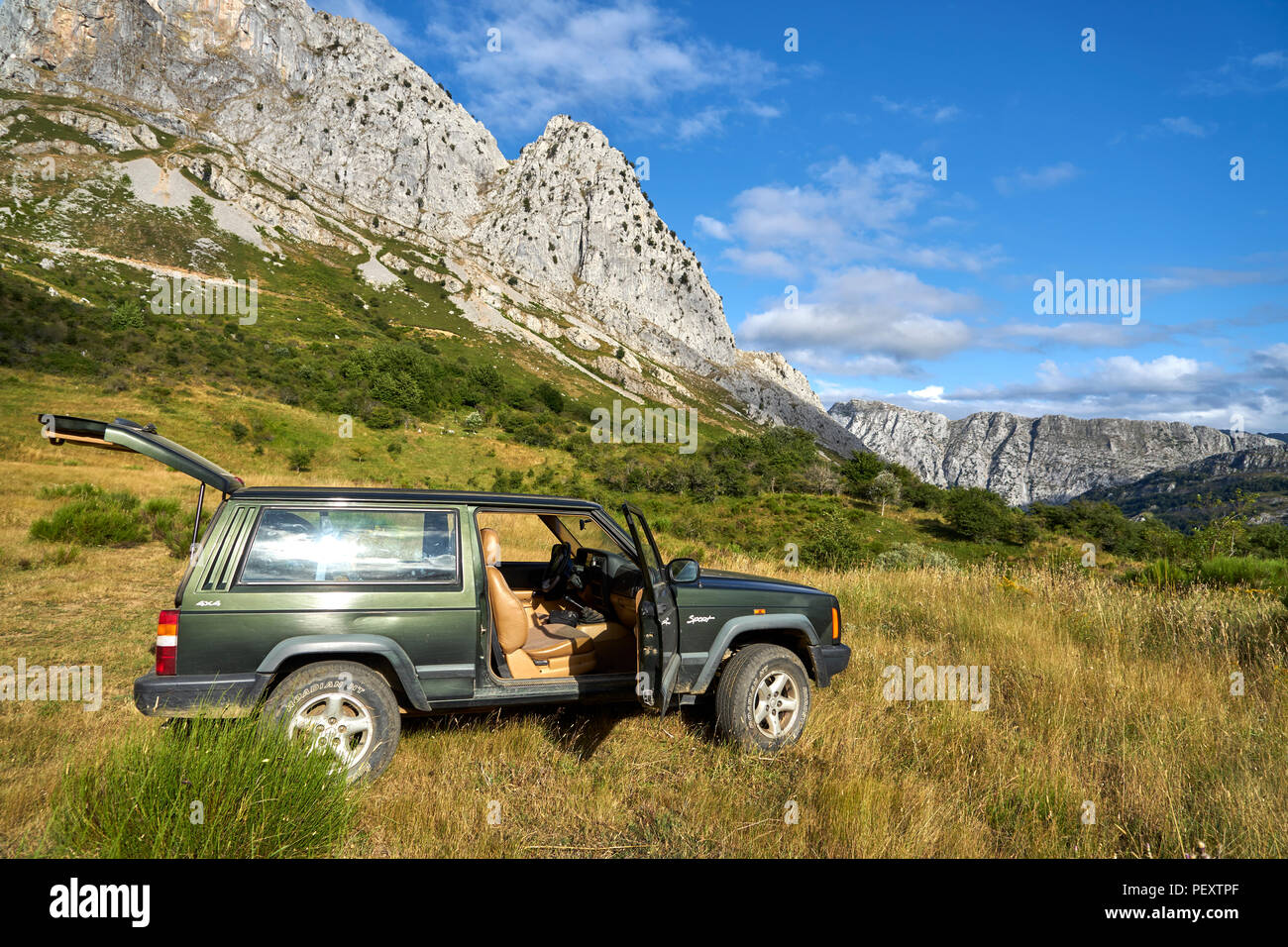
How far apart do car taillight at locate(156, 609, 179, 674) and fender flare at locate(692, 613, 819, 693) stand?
A: 3.35 m

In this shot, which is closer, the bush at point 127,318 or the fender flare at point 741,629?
the fender flare at point 741,629

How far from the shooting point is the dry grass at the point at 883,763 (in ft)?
11.2

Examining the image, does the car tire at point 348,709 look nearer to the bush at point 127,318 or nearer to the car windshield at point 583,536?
the car windshield at point 583,536

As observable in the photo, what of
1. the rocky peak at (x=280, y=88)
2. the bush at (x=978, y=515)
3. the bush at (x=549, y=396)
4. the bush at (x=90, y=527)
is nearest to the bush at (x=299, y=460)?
the bush at (x=90, y=527)

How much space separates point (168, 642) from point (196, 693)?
0.35m

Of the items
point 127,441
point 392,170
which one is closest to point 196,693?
point 127,441

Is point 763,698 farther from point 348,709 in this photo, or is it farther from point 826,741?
point 348,709

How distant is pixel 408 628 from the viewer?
3.91m

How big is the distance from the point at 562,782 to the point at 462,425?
52.0 m

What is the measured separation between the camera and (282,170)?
119m

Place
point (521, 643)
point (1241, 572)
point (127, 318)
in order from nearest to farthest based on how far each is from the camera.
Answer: point (521, 643) < point (1241, 572) < point (127, 318)

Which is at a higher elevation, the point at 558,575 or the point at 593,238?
the point at 593,238

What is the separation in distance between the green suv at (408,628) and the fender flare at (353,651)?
0.01 meters

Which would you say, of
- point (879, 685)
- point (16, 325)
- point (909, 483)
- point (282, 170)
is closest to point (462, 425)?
point (16, 325)
